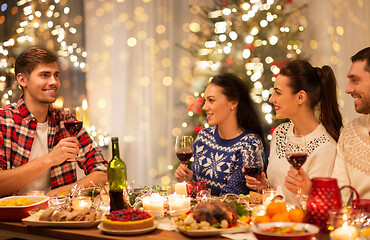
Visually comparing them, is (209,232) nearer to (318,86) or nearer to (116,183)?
(116,183)

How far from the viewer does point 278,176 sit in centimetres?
273

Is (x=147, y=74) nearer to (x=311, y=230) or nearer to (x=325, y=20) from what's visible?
(x=325, y=20)

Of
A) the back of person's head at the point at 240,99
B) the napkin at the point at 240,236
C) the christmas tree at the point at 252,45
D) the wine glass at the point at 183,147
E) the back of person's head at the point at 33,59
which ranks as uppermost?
the christmas tree at the point at 252,45

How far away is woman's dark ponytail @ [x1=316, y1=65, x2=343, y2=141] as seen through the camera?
2623 millimetres

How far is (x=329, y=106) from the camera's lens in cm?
264

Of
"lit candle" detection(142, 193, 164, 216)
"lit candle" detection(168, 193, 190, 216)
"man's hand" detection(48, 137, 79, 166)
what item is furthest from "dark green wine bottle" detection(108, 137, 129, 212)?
"man's hand" detection(48, 137, 79, 166)

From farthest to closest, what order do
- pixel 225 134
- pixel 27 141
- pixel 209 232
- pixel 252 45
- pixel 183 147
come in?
pixel 252 45 → pixel 225 134 → pixel 27 141 → pixel 183 147 → pixel 209 232

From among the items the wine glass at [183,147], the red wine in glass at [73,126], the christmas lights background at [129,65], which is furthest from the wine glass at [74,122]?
the christmas lights background at [129,65]

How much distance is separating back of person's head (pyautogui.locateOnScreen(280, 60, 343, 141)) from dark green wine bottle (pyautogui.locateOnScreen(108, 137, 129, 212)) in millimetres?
1285

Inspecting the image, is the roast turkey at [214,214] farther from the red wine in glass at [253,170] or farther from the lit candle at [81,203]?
the lit candle at [81,203]

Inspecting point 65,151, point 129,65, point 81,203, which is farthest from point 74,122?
point 129,65

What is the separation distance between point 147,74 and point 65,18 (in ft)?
3.94

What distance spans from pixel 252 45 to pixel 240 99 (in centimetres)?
106

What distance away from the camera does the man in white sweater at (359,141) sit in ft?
7.31
